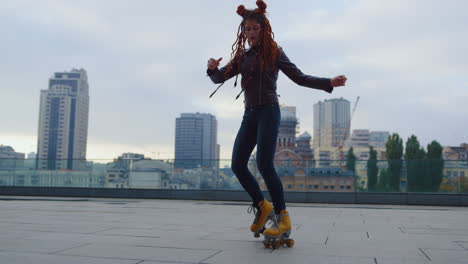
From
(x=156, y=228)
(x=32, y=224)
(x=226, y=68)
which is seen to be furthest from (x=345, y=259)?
(x=32, y=224)

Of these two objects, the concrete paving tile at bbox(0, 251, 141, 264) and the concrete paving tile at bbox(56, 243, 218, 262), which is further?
the concrete paving tile at bbox(56, 243, 218, 262)

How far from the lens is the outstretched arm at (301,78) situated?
3.32 metres

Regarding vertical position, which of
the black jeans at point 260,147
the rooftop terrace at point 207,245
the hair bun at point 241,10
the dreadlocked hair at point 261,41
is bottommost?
the rooftop terrace at point 207,245

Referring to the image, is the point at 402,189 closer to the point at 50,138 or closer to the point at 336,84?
the point at 336,84

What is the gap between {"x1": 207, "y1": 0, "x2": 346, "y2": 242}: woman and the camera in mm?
3420

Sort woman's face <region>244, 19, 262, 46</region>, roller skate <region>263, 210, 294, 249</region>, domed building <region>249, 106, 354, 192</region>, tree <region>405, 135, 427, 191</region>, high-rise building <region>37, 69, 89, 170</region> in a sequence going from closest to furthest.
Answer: roller skate <region>263, 210, 294, 249</region>
woman's face <region>244, 19, 262, 46</region>
tree <region>405, 135, 427, 191</region>
domed building <region>249, 106, 354, 192</region>
high-rise building <region>37, 69, 89, 170</region>

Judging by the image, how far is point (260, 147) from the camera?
339 centimetres

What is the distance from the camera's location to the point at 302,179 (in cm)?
1251

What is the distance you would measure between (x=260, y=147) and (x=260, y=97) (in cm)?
40

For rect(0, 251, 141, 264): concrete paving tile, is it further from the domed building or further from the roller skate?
the domed building

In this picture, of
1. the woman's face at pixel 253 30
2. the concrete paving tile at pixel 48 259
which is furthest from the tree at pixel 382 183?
the concrete paving tile at pixel 48 259

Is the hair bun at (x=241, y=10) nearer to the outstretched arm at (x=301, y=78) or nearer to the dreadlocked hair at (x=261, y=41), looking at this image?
the dreadlocked hair at (x=261, y=41)

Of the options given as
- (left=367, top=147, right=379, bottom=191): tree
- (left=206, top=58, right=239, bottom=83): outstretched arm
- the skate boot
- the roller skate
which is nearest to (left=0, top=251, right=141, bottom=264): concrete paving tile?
the roller skate

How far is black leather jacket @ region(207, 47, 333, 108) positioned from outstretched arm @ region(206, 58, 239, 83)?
12 mm
